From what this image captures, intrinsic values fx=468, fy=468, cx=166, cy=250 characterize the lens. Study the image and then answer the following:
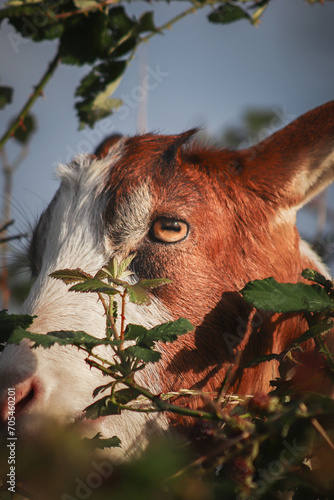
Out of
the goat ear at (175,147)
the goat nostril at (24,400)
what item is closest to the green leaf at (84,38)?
the goat ear at (175,147)

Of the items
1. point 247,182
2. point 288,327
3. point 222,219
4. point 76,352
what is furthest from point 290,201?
point 76,352

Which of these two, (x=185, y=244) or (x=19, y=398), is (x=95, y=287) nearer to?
(x=19, y=398)

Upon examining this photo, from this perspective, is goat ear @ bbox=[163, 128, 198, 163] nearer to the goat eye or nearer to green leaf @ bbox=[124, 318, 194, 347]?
the goat eye

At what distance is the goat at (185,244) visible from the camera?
231 cm

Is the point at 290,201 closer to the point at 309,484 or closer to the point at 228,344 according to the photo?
the point at 228,344

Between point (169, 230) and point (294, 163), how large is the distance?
3.02ft

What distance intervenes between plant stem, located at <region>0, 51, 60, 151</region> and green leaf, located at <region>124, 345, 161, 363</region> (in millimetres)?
1468

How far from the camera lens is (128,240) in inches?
103

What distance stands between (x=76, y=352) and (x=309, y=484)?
45.6 inches

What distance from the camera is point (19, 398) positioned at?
193 centimetres

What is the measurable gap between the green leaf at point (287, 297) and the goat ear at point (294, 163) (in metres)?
1.10

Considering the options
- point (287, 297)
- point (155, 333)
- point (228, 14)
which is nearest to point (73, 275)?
point (155, 333)

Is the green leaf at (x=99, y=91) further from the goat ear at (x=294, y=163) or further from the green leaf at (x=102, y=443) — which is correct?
the green leaf at (x=102, y=443)

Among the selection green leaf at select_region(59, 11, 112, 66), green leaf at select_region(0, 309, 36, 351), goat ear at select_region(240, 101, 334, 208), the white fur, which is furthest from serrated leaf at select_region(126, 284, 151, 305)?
green leaf at select_region(59, 11, 112, 66)
